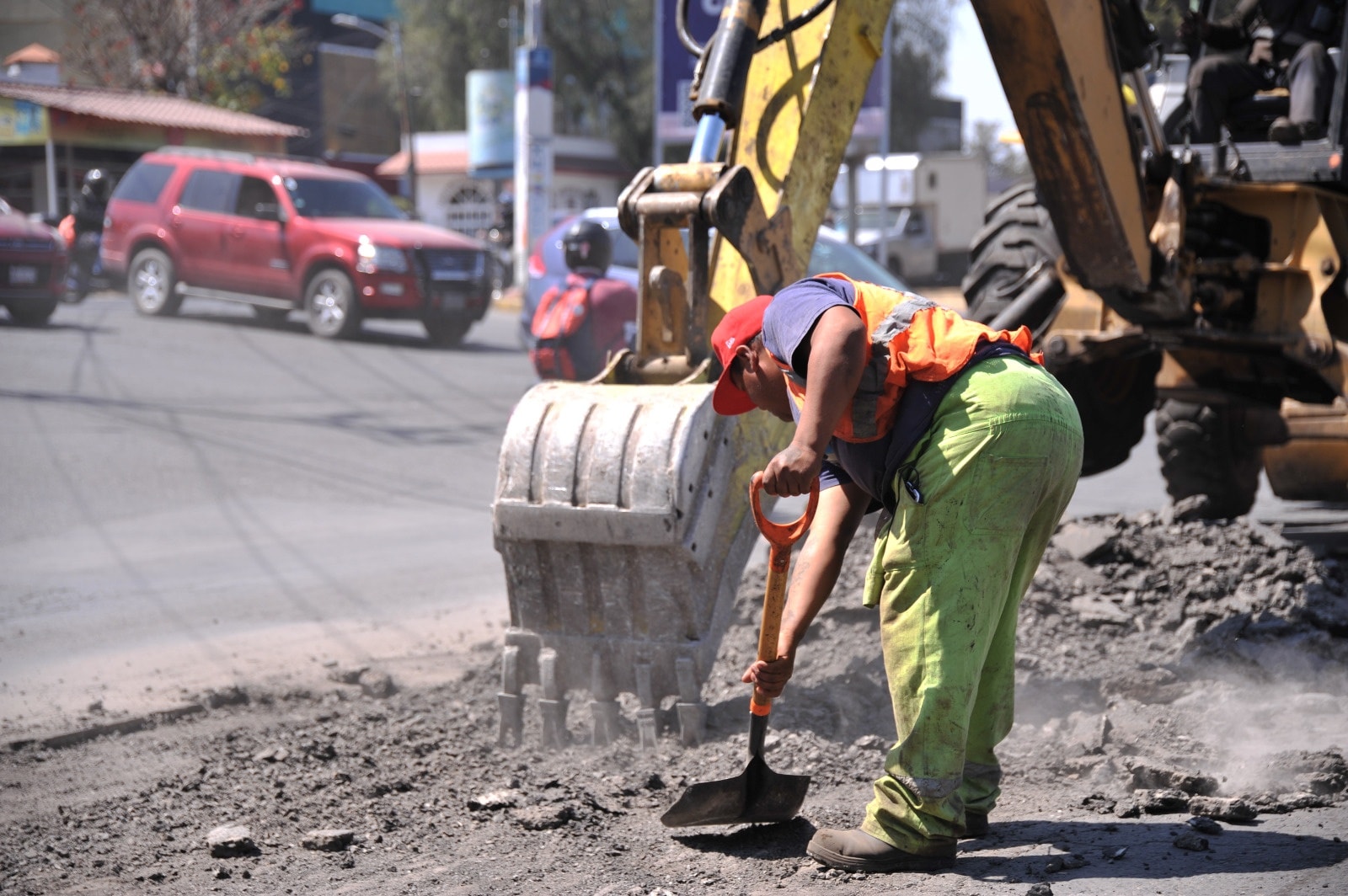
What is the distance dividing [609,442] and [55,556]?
15.8ft

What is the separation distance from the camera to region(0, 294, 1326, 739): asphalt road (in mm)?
6172

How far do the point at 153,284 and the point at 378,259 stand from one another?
3.74 meters

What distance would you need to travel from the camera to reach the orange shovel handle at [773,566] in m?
3.53

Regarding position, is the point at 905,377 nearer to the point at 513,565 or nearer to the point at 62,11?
the point at 513,565

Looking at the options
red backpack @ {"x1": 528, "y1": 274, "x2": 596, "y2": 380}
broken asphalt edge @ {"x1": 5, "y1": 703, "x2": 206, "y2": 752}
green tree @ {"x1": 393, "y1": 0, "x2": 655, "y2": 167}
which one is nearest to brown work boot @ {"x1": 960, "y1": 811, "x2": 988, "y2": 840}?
broken asphalt edge @ {"x1": 5, "y1": 703, "x2": 206, "y2": 752}

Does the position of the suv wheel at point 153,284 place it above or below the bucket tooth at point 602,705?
above

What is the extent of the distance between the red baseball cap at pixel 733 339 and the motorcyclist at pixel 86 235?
1943 centimetres

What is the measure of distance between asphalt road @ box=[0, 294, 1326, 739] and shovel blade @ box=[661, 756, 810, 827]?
2.38m

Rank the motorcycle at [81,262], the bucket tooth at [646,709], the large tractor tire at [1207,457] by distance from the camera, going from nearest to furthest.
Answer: the bucket tooth at [646,709] → the large tractor tire at [1207,457] → the motorcycle at [81,262]

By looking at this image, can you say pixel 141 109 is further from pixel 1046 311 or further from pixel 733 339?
pixel 733 339

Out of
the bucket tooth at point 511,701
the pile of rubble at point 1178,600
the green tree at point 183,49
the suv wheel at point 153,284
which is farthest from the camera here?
the green tree at point 183,49

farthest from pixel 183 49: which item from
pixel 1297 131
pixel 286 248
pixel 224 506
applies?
pixel 1297 131

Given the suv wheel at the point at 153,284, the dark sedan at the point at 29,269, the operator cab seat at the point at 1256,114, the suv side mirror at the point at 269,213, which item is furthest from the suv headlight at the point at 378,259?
the operator cab seat at the point at 1256,114

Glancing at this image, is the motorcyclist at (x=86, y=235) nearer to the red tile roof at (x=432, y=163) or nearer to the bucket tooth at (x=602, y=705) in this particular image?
the bucket tooth at (x=602, y=705)
